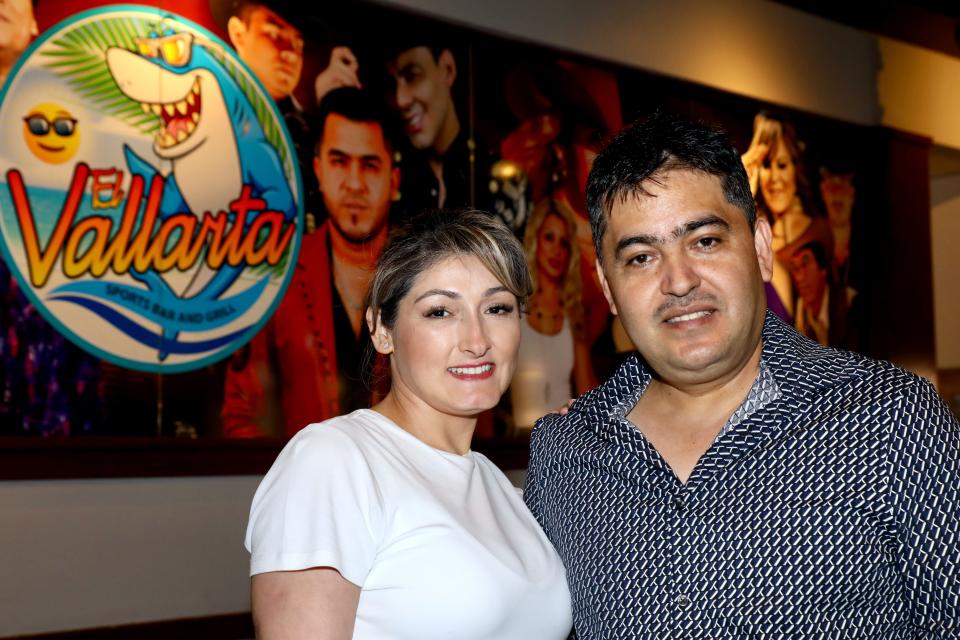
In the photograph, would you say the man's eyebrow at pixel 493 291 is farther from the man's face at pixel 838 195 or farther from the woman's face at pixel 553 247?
the man's face at pixel 838 195

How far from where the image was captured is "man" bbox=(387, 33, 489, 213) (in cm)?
550

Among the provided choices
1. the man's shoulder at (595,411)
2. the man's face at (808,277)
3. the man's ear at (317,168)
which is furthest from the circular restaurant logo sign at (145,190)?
the man's face at (808,277)

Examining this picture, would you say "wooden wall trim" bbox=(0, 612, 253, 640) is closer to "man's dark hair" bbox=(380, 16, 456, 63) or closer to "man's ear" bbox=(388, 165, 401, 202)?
"man's ear" bbox=(388, 165, 401, 202)

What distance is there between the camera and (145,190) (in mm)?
4543

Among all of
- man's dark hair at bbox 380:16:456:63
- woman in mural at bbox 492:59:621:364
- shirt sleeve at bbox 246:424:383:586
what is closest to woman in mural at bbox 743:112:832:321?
woman in mural at bbox 492:59:621:364

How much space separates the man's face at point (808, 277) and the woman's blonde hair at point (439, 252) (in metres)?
5.57

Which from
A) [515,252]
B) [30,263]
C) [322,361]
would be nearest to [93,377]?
[30,263]

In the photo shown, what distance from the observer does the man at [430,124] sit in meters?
5.50

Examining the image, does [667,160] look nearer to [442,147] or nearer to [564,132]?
[442,147]

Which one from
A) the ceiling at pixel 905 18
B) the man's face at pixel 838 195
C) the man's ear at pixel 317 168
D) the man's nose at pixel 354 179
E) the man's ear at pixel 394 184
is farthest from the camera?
the ceiling at pixel 905 18

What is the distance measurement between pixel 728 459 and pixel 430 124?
3938mm

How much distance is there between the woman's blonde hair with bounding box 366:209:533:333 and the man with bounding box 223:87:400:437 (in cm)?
257

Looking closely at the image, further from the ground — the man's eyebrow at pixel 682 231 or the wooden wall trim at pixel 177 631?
the man's eyebrow at pixel 682 231

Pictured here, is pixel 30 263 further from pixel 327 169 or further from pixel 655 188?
pixel 655 188
